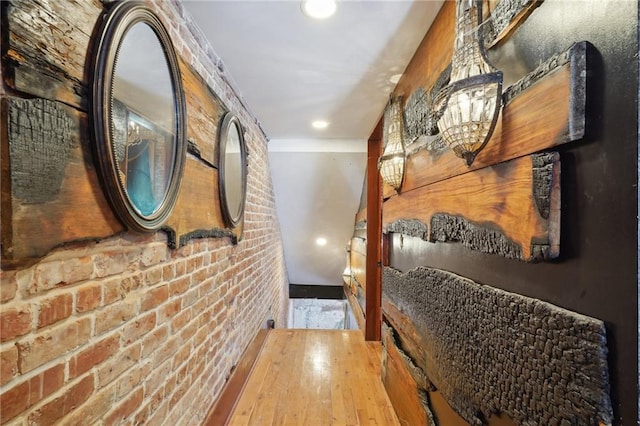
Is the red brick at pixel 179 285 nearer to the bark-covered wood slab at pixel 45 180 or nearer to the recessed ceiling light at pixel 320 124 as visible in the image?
the bark-covered wood slab at pixel 45 180

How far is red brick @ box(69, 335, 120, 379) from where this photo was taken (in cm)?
74

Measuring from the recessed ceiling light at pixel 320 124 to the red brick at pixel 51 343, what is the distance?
2.61 m

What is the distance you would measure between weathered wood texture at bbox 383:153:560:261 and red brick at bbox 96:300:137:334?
1148mm

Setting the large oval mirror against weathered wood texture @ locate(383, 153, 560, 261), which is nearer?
weathered wood texture @ locate(383, 153, 560, 261)

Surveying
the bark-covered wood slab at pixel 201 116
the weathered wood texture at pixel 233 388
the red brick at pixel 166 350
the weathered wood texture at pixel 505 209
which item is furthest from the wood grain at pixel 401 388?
the bark-covered wood slab at pixel 201 116

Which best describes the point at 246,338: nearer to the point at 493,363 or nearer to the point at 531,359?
the point at 493,363

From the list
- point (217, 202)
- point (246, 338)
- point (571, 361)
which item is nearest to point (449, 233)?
point (571, 361)

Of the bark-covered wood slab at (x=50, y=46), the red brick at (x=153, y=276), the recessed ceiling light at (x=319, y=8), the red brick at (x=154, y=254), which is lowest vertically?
the red brick at (x=153, y=276)

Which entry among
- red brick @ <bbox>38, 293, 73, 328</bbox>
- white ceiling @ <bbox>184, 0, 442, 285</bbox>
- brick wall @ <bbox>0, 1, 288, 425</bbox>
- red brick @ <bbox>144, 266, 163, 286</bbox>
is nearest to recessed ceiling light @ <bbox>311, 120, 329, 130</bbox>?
white ceiling @ <bbox>184, 0, 442, 285</bbox>

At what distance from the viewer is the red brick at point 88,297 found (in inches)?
29.7

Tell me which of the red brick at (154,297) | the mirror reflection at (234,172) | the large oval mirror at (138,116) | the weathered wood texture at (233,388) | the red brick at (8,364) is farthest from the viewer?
the mirror reflection at (234,172)

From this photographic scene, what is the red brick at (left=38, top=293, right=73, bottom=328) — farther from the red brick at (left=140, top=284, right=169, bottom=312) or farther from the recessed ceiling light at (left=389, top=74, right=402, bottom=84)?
the recessed ceiling light at (left=389, top=74, right=402, bottom=84)

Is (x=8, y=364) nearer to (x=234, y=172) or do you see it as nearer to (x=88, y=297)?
(x=88, y=297)

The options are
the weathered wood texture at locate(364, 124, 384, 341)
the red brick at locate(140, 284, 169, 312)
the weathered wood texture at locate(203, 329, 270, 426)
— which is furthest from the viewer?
the weathered wood texture at locate(364, 124, 384, 341)
